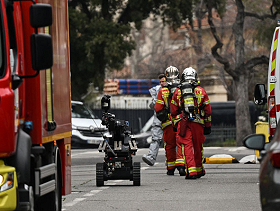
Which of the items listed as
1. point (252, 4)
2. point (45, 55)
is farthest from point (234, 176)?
point (252, 4)

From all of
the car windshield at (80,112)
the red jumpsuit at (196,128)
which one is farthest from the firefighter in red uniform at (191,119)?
the car windshield at (80,112)

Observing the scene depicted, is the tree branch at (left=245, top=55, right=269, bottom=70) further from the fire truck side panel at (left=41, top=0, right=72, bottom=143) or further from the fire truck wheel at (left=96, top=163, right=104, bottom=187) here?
the fire truck side panel at (left=41, top=0, right=72, bottom=143)

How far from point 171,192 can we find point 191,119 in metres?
2.48

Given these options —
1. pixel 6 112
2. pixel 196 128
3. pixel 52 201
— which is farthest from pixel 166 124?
pixel 6 112

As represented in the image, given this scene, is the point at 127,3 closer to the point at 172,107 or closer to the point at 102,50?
the point at 102,50

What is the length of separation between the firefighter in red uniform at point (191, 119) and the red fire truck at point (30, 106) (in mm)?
5064

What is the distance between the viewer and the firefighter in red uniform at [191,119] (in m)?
14.2

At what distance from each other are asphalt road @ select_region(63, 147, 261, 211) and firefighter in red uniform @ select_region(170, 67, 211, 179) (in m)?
0.33

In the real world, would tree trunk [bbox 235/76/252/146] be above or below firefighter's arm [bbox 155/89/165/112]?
below

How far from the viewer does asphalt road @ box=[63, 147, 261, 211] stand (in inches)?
404

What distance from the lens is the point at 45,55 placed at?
721 centimetres

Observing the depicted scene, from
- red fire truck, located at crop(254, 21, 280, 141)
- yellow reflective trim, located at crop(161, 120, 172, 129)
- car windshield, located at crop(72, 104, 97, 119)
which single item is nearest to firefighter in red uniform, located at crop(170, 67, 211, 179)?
yellow reflective trim, located at crop(161, 120, 172, 129)

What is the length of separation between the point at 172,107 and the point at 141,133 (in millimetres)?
15758

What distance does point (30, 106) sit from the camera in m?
7.89
